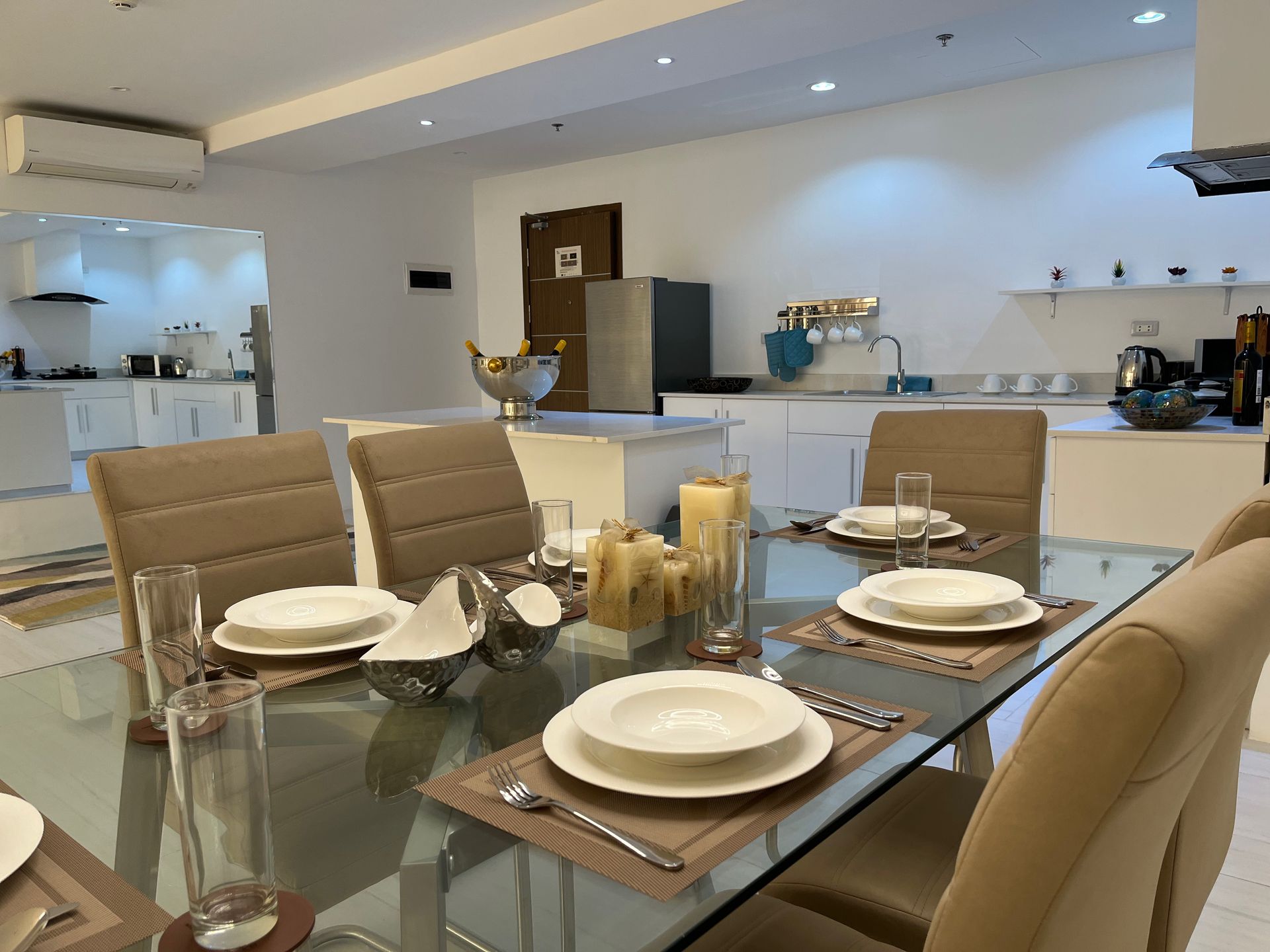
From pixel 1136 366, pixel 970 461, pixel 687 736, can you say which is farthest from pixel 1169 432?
pixel 687 736

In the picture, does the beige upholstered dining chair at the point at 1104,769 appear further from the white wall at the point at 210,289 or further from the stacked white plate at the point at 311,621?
the white wall at the point at 210,289

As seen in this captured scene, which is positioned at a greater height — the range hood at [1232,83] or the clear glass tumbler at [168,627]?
the range hood at [1232,83]

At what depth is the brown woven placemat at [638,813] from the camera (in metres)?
0.71

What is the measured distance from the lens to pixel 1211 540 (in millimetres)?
996

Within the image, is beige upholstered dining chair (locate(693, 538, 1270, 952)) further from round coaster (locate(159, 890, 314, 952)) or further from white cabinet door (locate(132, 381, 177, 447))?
white cabinet door (locate(132, 381, 177, 447))

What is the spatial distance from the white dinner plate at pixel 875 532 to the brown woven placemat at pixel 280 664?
999mm

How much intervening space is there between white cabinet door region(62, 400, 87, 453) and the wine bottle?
581 centimetres

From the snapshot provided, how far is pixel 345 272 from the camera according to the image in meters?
6.61

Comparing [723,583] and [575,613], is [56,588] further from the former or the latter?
[723,583]

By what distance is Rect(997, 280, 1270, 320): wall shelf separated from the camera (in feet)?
14.3

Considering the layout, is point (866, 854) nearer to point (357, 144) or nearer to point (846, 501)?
A: point (846, 501)

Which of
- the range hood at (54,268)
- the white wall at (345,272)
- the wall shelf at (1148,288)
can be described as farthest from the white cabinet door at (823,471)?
the range hood at (54,268)

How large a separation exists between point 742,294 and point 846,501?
1.76m

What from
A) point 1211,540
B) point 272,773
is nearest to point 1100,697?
point 1211,540
